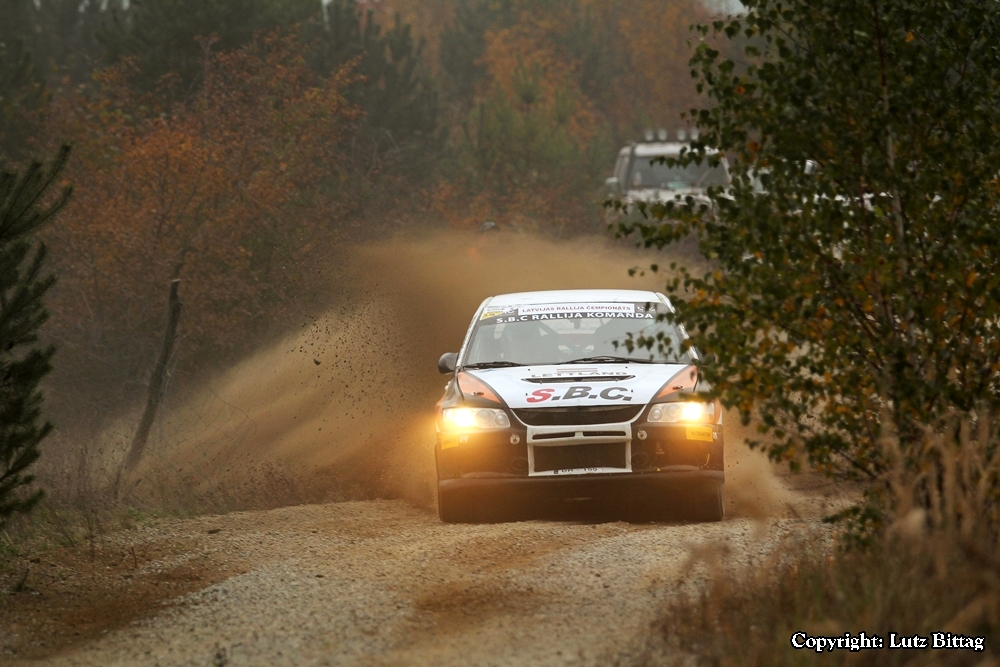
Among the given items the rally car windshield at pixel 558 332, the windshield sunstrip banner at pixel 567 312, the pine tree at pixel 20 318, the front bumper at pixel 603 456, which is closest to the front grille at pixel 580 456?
the front bumper at pixel 603 456

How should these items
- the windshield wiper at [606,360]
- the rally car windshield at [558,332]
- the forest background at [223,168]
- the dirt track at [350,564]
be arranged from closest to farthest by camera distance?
the dirt track at [350,564] → the windshield wiper at [606,360] → the rally car windshield at [558,332] → the forest background at [223,168]

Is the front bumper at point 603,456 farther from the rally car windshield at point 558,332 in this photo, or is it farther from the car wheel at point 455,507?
the rally car windshield at point 558,332

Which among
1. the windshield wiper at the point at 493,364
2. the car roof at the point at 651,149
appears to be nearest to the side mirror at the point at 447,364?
the windshield wiper at the point at 493,364

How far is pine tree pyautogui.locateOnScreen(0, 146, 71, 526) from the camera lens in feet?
26.1

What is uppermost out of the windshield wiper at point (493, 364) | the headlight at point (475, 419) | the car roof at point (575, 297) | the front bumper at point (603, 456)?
the car roof at point (575, 297)

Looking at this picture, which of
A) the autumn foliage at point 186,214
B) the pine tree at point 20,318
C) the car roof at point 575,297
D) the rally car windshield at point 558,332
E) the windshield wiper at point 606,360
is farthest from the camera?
the autumn foliage at point 186,214

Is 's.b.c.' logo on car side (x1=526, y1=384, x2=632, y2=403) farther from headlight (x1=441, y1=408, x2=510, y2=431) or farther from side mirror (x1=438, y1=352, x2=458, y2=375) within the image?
side mirror (x1=438, y1=352, x2=458, y2=375)

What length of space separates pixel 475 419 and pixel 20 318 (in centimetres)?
315

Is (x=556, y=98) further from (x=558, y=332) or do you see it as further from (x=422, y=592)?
(x=422, y=592)

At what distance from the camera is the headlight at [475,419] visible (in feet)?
31.1

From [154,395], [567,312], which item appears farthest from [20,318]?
[154,395]

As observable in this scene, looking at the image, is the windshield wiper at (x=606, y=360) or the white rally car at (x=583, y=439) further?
the windshield wiper at (x=606, y=360)

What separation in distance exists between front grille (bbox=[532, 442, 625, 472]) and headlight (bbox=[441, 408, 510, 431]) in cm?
32

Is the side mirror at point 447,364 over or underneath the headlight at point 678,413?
over
